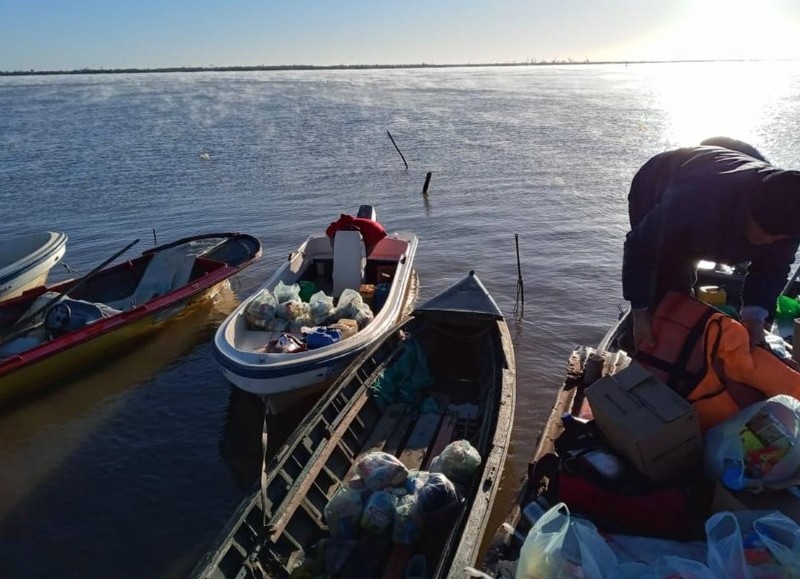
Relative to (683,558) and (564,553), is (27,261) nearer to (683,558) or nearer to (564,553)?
(564,553)

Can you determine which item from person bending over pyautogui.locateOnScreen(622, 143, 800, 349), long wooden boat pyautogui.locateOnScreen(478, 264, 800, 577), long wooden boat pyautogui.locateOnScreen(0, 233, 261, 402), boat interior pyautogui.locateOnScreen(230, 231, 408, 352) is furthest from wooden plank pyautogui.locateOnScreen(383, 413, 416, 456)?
long wooden boat pyautogui.locateOnScreen(0, 233, 261, 402)

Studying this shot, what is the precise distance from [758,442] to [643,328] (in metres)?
1.07

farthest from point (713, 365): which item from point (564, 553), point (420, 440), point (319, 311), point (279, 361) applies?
point (319, 311)

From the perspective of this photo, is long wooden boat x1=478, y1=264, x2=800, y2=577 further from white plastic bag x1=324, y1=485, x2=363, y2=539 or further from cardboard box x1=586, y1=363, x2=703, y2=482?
white plastic bag x1=324, y1=485, x2=363, y2=539

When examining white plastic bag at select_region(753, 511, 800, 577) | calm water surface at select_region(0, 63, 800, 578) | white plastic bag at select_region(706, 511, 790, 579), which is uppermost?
white plastic bag at select_region(753, 511, 800, 577)

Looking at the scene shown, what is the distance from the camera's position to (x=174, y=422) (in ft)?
29.6

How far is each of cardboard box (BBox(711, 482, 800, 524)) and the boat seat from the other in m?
7.94

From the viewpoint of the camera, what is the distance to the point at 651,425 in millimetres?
4160

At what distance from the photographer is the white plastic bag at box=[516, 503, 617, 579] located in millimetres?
3291

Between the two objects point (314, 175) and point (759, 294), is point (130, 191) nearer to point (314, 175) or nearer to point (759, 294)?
point (314, 175)

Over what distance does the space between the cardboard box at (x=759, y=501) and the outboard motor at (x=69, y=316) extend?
942 centimetres

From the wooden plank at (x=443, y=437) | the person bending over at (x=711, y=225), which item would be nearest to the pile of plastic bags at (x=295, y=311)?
the wooden plank at (x=443, y=437)

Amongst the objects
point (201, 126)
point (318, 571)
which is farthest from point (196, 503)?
point (201, 126)

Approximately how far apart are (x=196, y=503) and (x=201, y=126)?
128ft
